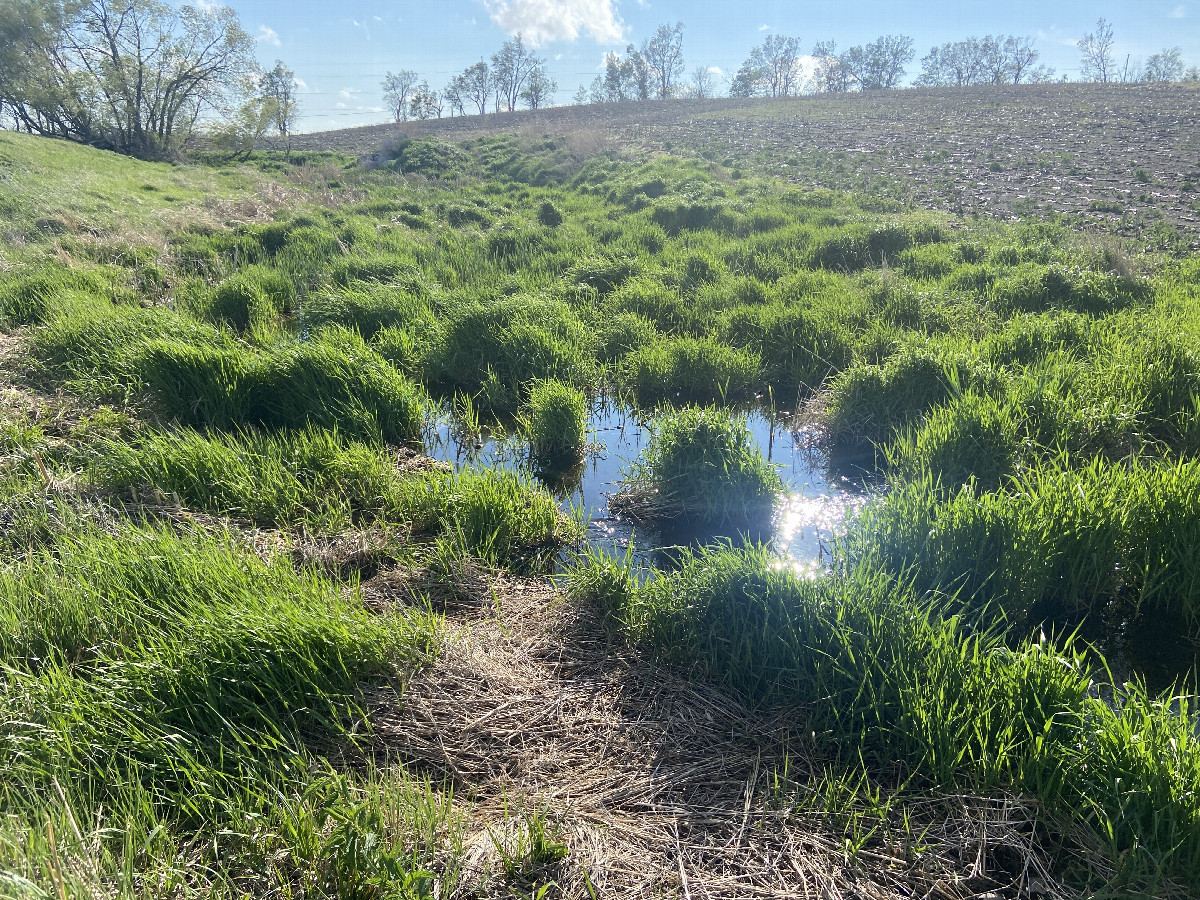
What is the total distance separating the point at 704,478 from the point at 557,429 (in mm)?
1457

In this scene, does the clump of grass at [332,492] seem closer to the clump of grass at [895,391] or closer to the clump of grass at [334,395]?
the clump of grass at [334,395]

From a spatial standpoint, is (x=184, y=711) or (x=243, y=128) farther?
(x=243, y=128)

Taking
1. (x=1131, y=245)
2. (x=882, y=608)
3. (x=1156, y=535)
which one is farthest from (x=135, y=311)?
(x=1131, y=245)

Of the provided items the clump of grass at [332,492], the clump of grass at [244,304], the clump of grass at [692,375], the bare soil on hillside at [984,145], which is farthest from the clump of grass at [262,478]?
the bare soil on hillside at [984,145]

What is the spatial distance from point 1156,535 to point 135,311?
8932 mm

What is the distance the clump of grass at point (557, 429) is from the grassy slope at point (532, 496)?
706mm

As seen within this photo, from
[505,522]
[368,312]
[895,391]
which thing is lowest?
[505,522]

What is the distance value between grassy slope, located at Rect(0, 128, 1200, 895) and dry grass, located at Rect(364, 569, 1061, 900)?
0.17 metres

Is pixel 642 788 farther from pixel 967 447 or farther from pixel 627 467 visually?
pixel 967 447

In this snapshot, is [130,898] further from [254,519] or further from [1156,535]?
[1156,535]

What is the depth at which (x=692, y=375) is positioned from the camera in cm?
627

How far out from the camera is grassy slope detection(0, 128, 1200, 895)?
2.14 meters

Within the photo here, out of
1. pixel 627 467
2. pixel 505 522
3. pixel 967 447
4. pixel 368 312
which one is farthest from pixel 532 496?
pixel 368 312

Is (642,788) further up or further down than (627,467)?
further down
